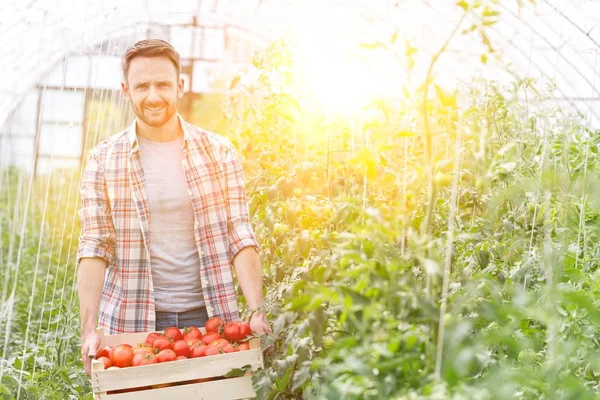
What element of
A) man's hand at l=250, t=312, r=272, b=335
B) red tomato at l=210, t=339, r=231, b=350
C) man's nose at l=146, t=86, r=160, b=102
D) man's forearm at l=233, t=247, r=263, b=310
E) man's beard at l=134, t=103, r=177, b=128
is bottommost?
red tomato at l=210, t=339, r=231, b=350

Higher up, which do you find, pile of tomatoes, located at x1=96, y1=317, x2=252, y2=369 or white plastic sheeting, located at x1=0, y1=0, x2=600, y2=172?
white plastic sheeting, located at x1=0, y1=0, x2=600, y2=172

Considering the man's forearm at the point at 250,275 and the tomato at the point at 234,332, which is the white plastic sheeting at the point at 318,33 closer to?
the man's forearm at the point at 250,275

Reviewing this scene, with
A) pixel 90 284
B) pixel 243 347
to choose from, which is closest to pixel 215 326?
pixel 243 347

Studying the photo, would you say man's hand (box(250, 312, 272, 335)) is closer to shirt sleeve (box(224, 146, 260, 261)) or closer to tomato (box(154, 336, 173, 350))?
tomato (box(154, 336, 173, 350))

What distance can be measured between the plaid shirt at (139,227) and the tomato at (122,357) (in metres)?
0.55

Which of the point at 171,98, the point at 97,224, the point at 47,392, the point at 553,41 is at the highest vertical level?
the point at 553,41

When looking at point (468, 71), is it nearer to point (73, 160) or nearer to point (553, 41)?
point (553, 41)

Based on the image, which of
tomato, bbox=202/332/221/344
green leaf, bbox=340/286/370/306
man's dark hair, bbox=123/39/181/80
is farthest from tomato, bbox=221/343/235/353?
man's dark hair, bbox=123/39/181/80

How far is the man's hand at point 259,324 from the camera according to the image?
2533 mm

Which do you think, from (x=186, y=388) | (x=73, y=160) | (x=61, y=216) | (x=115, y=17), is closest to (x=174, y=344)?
(x=186, y=388)

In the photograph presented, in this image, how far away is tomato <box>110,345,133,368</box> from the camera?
235cm

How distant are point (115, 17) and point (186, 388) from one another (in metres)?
7.90

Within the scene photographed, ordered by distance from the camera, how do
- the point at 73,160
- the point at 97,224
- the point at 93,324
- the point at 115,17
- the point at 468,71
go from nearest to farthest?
the point at 93,324 < the point at 97,224 < the point at 73,160 < the point at 468,71 < the point at 115,17

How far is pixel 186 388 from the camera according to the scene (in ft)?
7.66
